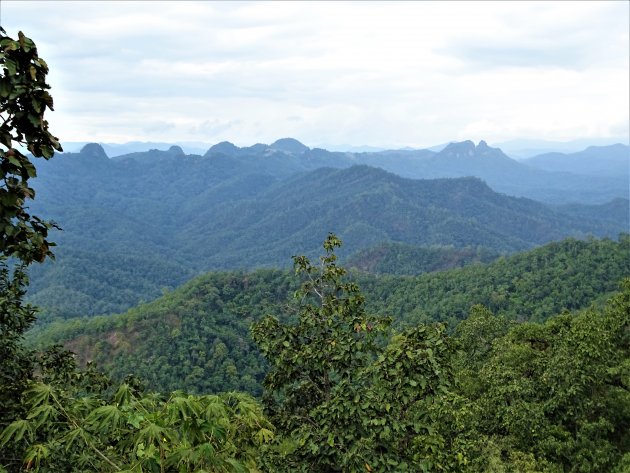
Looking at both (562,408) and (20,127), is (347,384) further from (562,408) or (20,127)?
(562,408)

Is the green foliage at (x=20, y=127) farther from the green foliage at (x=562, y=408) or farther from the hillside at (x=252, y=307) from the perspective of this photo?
the hillside at (x=252, y=307)

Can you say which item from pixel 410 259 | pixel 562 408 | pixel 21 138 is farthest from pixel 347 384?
pixel 410 259

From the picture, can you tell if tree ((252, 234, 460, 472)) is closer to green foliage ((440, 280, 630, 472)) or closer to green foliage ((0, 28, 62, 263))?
green foliage ((0, 28, 62, 263))

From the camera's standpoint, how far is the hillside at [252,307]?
72.2m

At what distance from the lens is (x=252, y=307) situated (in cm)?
9350

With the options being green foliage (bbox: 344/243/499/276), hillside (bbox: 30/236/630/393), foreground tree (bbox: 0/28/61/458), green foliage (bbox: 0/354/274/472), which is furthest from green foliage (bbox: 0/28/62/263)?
green foliage (bbox: 344/243/499/276)

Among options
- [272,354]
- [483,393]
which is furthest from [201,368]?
[272,354]

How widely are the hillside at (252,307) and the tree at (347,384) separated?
56.9 m

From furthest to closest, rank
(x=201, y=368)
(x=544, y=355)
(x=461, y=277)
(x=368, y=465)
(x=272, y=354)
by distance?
(x=461, y=277), (x=201, y=368), (x=544, y=355), (x=272, y=354), (x=368, y=465)

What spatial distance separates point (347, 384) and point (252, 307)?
8657cm

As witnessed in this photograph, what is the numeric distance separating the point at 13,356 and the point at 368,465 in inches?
224

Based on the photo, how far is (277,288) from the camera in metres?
98.1

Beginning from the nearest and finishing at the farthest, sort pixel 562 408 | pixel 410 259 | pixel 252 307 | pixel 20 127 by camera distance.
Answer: pixel 20 127 → pixel 562 408 → pixel 252 307 → pixel 410 259

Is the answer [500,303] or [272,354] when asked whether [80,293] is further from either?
[272,354]
